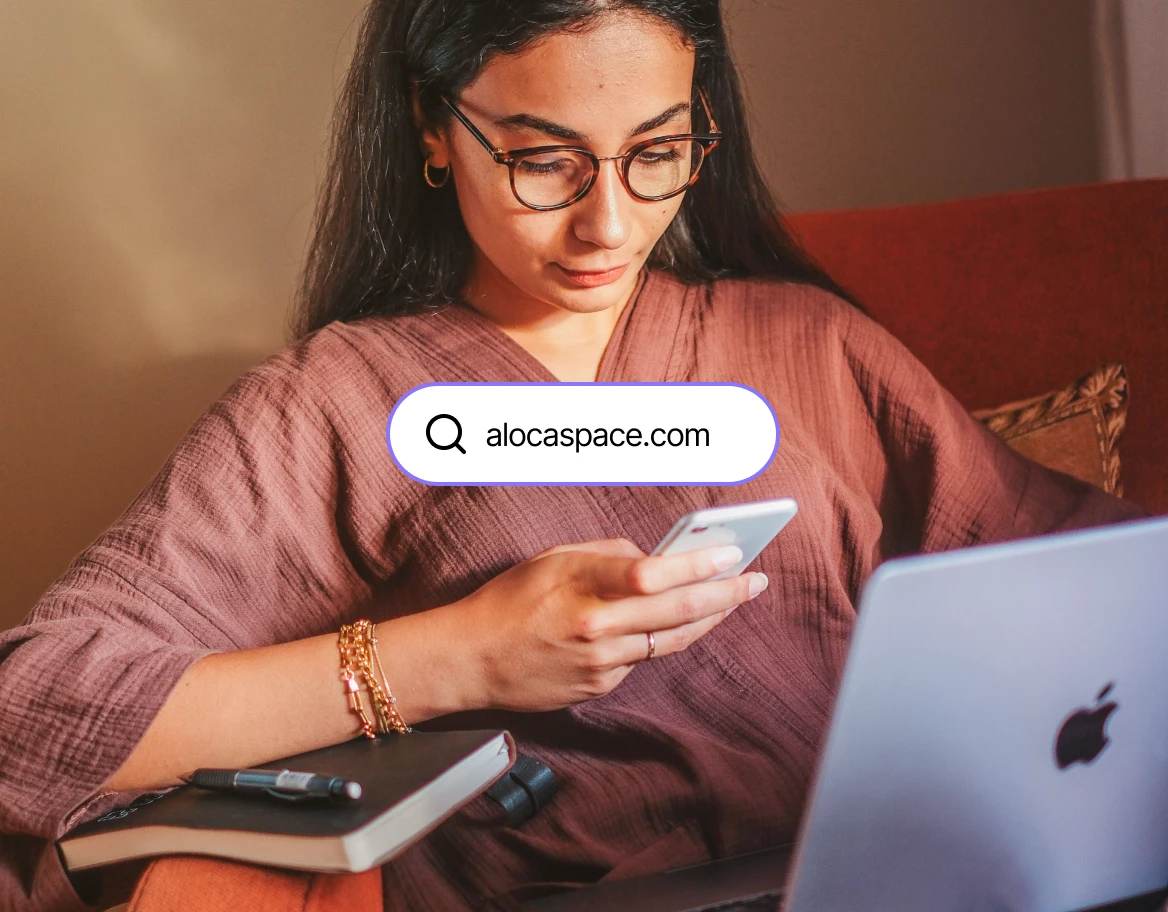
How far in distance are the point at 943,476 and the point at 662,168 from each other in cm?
32

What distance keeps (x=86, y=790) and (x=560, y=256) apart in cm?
44

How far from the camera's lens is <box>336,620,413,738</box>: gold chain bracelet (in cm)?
64

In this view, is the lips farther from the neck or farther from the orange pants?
the orange pants

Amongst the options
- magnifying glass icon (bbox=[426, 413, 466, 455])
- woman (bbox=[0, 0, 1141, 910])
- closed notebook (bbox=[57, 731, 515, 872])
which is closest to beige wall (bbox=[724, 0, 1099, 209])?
woman (bbox=[0, 0, 1141, 910])

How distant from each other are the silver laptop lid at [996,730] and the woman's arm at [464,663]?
18cm

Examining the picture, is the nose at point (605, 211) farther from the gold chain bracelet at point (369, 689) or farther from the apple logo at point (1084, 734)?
the apple logo at point (1084, 734)

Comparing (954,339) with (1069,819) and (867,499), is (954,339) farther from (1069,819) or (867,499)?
(1069,819)

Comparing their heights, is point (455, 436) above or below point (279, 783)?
above

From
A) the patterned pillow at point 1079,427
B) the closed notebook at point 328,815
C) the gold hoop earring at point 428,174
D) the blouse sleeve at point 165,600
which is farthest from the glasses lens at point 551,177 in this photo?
the patterned pillow at point 1079,427

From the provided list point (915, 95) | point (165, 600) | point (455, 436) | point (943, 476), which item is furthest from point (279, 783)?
point (915, 95)

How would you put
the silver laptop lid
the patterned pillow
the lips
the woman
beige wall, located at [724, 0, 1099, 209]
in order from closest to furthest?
the silver laptop lid
the woman
the lips
the patterned pillow
beige wall, located at [724, 0, 1099, 209]

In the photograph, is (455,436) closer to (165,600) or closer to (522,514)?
(522,514)

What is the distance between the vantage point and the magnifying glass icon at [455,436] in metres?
0.74

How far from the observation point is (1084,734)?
1.45 ft
